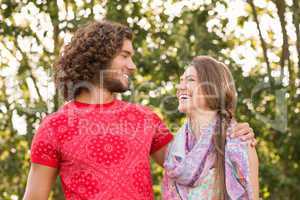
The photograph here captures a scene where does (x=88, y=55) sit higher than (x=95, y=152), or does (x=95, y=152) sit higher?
(x=88, y=55)

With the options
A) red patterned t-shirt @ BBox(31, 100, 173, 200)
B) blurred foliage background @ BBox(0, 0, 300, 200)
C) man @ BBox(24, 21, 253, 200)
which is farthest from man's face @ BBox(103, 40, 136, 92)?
Answer: blurred foliage background @ BBox(0, 0, 300, 200)

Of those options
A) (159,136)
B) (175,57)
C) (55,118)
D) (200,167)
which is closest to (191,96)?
(159,136)

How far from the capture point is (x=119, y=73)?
362 cm

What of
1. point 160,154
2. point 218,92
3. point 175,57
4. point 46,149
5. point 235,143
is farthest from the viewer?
point 175,57

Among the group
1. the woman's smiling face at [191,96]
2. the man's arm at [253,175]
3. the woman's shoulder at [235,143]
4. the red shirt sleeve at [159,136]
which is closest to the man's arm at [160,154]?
the red shirt sleeve at [159,136]

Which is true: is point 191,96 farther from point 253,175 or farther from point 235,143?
point 253,175

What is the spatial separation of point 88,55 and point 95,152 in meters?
0.48

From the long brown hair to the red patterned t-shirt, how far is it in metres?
0.35

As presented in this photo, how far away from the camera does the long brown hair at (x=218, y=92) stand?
3648 mm

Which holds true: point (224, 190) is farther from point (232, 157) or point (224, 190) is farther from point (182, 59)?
point (182, 59)

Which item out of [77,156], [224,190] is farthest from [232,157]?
[77,156]

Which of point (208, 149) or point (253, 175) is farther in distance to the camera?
point (208, 149)

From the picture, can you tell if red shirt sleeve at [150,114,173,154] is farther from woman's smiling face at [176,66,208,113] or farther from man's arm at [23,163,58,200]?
man's arm at [23,163,58,200]

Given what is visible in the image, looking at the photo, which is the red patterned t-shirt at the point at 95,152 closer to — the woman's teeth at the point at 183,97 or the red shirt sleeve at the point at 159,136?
the red shirt sleeve at the point at 159,136
